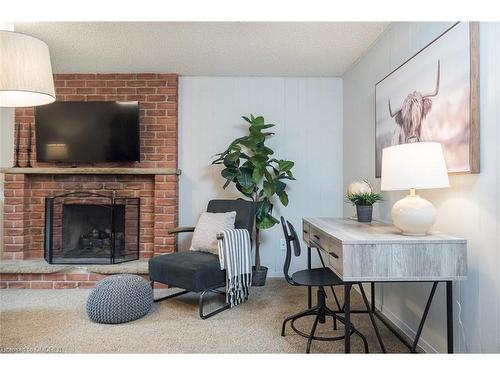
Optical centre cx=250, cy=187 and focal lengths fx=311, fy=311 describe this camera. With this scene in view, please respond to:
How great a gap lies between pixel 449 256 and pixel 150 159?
118 inches

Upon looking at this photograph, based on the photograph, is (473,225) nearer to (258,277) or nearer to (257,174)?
(257,174)

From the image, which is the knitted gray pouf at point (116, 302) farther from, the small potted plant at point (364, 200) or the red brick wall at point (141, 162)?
the small potted plant at point (364, 200)

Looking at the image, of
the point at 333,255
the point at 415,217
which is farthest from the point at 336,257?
the point at 415,217

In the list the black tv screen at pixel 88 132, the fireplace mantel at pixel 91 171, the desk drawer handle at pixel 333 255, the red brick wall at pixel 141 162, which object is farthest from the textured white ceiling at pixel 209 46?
the desk drawer handle at pixel 333 255

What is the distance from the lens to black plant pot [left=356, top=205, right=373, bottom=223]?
2.25 meters

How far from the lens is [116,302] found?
2.34 metres

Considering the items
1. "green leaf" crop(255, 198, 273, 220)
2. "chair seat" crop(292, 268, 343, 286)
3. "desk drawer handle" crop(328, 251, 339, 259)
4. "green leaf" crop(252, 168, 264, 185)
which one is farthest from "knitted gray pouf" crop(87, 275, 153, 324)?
"desk drawer handle" crop(328, 251, 339, 259)

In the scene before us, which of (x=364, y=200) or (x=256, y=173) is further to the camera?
(x=256, y=173)

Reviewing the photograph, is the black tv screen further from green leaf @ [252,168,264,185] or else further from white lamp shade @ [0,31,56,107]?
white lamp shade @ [0,31,56,107]

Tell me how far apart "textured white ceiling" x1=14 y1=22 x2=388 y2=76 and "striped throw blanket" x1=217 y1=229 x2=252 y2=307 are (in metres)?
1.68

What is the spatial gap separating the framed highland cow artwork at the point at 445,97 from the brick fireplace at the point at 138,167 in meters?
2.32

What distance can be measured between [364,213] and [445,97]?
35.5 inches
